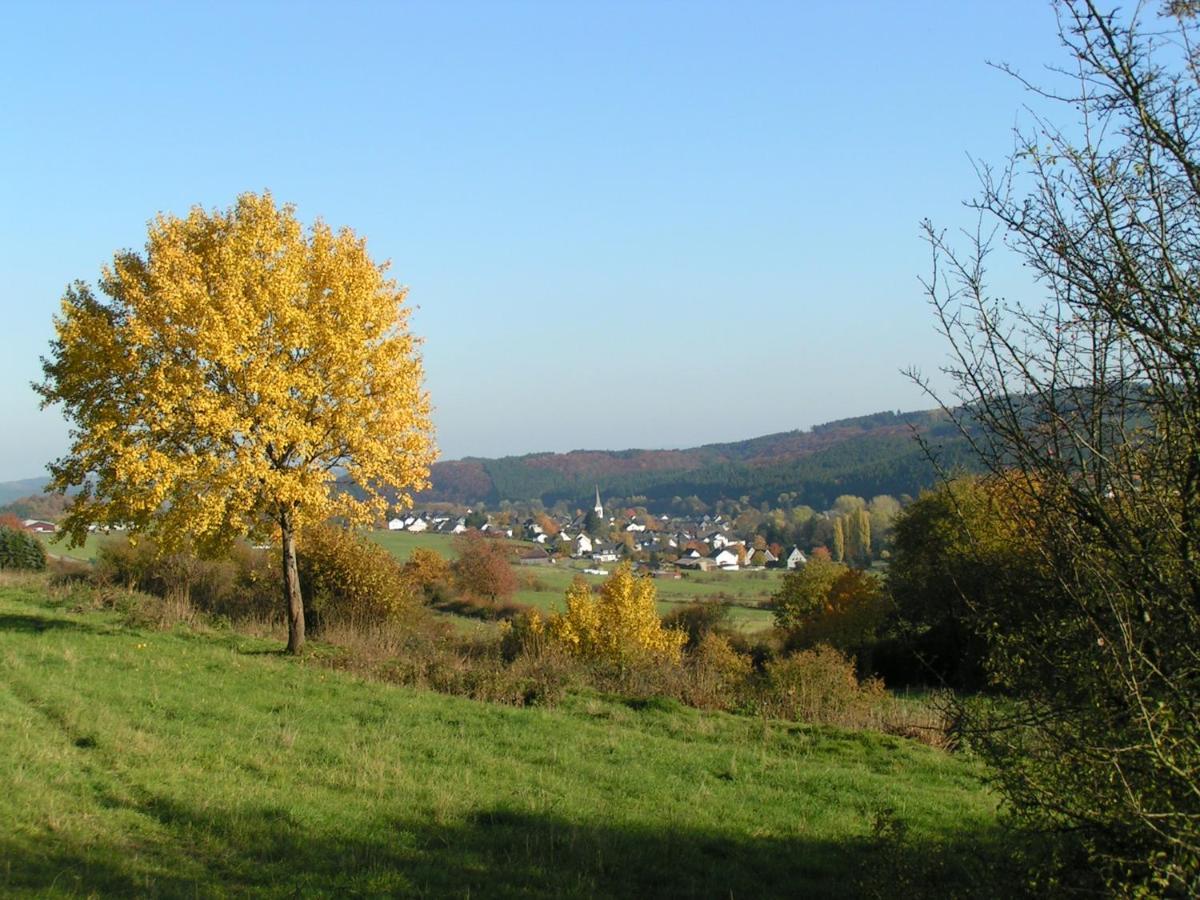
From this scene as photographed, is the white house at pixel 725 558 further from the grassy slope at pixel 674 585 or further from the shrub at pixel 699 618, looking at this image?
the shrub at pixel 699 618

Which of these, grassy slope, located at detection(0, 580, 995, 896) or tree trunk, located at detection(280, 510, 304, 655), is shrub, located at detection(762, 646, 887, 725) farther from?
tree trunk, located at detection(280, 510, 304, 655)

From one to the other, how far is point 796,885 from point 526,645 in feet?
45.9

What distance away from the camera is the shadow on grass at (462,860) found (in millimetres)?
6457

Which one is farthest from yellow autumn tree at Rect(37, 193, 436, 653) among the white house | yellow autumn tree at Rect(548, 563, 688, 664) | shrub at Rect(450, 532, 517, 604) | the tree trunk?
the white house

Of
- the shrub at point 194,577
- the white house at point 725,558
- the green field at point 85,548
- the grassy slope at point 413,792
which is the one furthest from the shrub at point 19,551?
the white house at point 725,558

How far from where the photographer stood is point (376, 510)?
63.3ft

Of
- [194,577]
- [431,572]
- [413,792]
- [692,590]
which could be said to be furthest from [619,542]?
[413,792]

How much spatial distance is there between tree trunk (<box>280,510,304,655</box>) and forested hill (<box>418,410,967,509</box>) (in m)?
79.6

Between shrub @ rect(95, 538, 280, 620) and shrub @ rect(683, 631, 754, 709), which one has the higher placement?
shrub @ rect(95, 538, 280, 620)

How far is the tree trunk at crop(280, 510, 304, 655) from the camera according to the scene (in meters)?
19.2

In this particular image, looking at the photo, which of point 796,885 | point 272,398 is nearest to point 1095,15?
point 796,885

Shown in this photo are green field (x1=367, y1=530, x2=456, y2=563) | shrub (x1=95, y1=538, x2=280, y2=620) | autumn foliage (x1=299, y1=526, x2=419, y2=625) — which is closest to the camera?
autumn foliage (x1=299, y1=526, x2=419, y2=625)

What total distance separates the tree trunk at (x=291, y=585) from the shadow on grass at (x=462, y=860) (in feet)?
35.9

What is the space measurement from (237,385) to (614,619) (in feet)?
78.7
